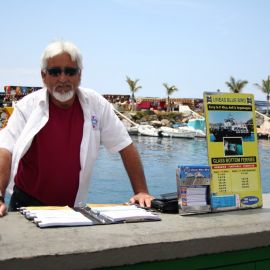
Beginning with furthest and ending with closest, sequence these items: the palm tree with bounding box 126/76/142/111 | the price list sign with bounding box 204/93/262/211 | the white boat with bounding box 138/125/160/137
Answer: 1. the palm tree with bounding box 126/76/142/111
2. the white boat with bounding box 138/125/160/137
3. the price list sign with bounding box 204/93/262/211

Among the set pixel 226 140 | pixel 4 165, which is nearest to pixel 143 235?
pixel 226 140

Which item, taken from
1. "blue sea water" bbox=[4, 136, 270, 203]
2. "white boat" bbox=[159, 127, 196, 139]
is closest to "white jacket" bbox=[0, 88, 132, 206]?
"blue sea water" bbox=[4, 136, 270, 203]

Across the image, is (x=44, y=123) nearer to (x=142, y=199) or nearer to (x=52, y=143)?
(x=52, y=143)

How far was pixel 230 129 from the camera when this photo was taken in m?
2.65

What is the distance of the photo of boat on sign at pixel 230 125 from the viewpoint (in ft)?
8.55

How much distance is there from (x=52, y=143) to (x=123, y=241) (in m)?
1.01

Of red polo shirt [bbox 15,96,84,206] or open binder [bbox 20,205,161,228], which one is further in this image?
red polo shirt [bbox 15,96,84,206]

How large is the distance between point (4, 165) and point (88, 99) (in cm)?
62

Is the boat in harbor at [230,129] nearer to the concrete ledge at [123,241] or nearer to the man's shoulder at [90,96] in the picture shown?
the concrete ledge at [123,241]

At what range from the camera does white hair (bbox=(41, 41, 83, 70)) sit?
272 cm

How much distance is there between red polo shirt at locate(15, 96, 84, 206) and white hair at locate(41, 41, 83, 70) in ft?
0.97

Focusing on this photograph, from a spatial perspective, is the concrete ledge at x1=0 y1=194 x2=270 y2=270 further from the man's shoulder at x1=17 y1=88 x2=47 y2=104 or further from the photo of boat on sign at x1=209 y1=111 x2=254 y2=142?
the man's shoulder at x1=17 y1=88 x2=47 y2=104

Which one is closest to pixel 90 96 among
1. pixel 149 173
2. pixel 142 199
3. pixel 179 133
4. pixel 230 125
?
pixel 142 199

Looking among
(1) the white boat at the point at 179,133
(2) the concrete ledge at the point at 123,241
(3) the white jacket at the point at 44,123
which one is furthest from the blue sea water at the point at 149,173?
(2) the concrete ledge at the point at 123,241
